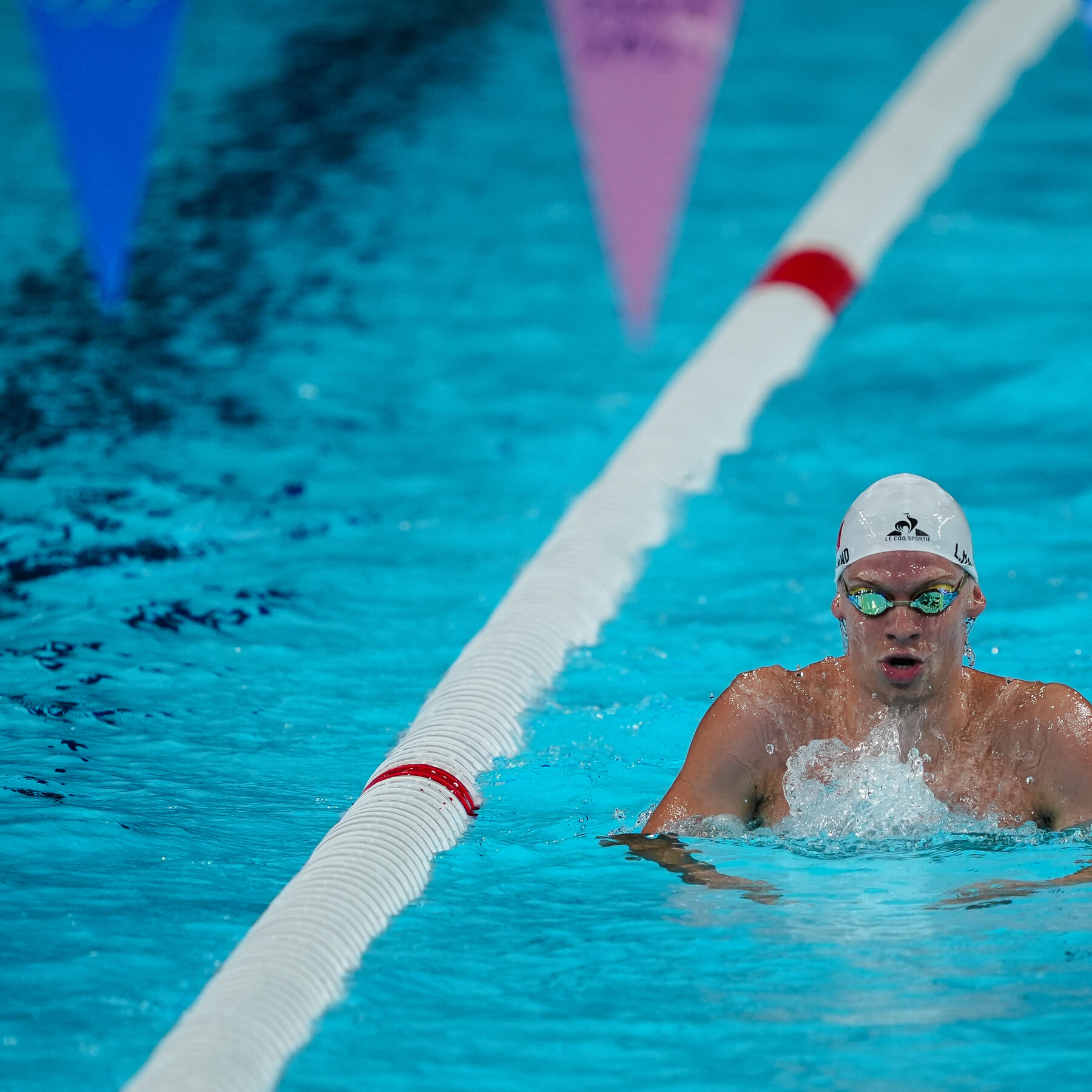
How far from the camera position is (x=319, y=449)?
241 inches

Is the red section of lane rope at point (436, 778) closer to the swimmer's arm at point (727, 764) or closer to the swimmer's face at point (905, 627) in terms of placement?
the swimmer's arm at point (727, 764)

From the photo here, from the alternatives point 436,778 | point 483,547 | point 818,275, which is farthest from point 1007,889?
point 818,275

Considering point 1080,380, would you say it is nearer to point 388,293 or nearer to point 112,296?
point 388,293

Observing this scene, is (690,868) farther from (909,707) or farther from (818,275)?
(818,275)

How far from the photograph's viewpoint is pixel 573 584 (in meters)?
4.83

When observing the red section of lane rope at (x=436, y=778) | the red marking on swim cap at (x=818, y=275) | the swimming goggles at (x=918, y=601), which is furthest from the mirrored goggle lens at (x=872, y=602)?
the red marking on swim cap at (x=818, y=275)

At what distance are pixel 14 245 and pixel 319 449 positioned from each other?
294 cm

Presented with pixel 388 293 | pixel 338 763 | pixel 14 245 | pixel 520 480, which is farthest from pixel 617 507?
pixel 14 245

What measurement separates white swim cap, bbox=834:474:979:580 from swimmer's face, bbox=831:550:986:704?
0.07 ft

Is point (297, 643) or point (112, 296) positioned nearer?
point (297, 643)

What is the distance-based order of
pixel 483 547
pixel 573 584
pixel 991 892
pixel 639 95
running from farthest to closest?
1. pixel 639 95
2. pixel 483 547
3. pixel 573 584
4. pixel 991 892

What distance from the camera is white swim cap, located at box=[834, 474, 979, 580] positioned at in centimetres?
325

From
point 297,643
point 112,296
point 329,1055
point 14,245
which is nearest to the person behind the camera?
point 329,1055

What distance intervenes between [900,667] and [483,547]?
2320 mm
